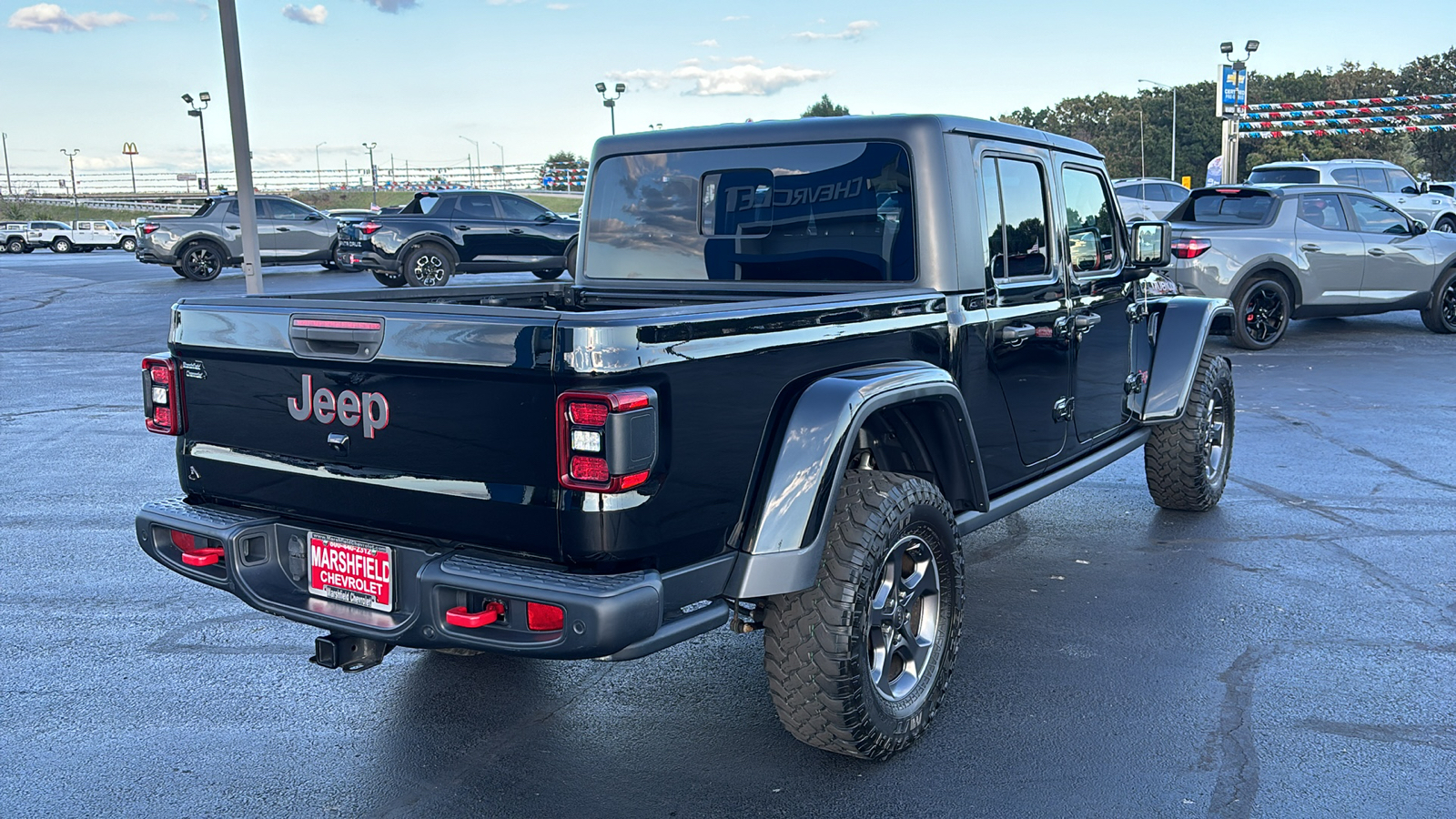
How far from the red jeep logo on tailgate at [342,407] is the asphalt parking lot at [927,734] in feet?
3.65

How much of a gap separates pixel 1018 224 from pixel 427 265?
15.9m

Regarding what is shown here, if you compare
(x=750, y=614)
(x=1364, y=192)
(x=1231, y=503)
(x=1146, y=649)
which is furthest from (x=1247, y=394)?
(x=750, y=614)

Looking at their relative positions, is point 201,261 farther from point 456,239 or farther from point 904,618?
point 904,618

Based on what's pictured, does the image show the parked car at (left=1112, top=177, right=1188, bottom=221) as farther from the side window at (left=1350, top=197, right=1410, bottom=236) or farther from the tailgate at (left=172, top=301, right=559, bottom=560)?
the tailgate at (left=172, top=301, right=559, bottom=560)

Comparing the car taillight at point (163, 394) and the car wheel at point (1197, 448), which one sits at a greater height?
the car taillight at point (163, 394)

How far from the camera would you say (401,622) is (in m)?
3.06

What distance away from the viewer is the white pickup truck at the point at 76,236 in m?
47.7

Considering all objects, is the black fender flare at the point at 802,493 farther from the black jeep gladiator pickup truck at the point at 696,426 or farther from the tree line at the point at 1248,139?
the tree line at the point at 1248,139

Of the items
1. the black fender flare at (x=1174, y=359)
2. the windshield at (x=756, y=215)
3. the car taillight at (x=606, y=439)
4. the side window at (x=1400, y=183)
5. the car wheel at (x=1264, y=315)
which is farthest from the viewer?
the side window at (x=1400, y=183)

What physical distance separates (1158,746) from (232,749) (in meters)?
2.91

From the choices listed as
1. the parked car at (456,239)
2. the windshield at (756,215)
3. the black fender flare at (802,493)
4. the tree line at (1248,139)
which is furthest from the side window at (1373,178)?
the tree line at (1248,139)

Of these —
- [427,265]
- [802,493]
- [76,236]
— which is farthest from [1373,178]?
[76,236]

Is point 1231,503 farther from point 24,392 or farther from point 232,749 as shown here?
point 24,392

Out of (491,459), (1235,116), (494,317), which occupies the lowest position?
(491,459)
